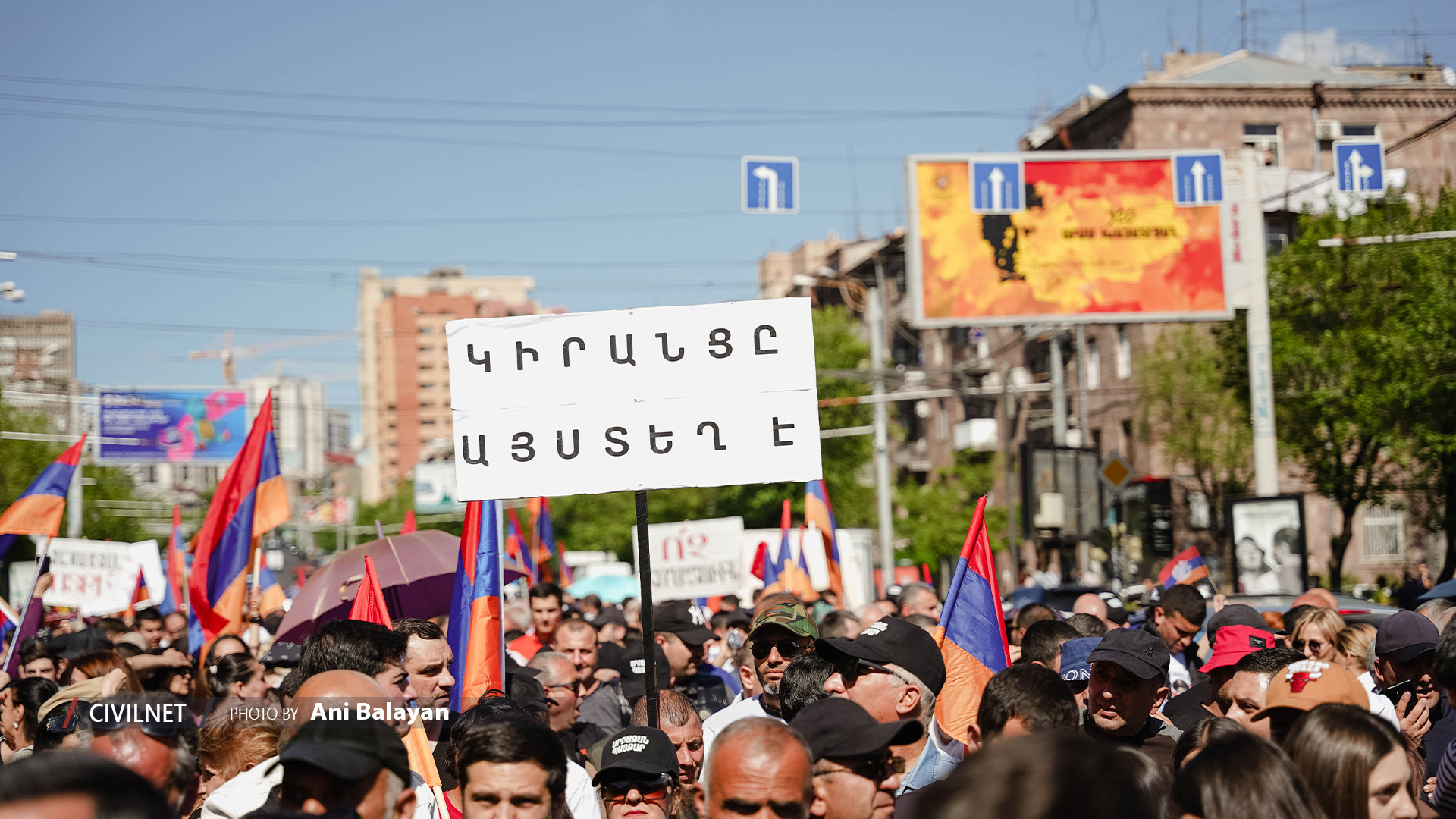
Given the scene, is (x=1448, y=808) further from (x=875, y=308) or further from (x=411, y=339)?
(x=411, y=339)

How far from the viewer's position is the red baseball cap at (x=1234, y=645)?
19.5ft

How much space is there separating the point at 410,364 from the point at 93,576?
5840 inches

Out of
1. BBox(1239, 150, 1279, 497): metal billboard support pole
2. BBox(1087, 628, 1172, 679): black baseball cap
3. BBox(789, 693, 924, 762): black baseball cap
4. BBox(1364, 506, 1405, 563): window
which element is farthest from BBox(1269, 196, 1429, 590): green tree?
BBox(789, 693, 924, 762): black baseball cap

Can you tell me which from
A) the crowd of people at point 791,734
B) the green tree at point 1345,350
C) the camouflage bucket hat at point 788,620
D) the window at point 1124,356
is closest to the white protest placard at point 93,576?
the crowd of people at point 791,734

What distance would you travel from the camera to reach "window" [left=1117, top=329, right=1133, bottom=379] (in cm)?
3869

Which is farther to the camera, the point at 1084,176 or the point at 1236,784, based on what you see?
the point at 1084,176

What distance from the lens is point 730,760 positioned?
11.3ft

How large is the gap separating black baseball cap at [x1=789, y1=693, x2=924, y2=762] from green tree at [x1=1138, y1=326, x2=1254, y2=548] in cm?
3122

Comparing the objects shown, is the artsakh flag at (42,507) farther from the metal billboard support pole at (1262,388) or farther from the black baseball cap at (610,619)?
the metal billboard support pole at (1262,388)

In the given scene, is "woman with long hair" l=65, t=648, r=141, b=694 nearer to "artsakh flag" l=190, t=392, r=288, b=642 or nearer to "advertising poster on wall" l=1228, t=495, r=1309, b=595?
"artsakh flag" l=190, t=392, r=288, b=642

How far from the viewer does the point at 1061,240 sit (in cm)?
2347

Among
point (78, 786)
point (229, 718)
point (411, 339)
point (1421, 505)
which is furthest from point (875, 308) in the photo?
point (411, 339)

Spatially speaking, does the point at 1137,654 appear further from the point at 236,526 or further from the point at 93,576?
the point at 93,576

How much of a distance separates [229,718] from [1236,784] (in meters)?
3.33
